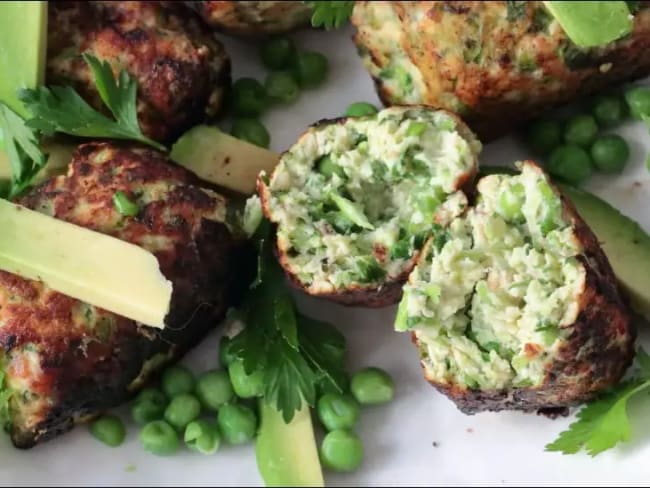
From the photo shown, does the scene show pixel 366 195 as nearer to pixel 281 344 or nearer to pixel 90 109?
pixel 281 344

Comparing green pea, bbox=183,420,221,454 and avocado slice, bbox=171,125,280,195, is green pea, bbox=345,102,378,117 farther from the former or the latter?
green pea, bbox=183,420,221,454

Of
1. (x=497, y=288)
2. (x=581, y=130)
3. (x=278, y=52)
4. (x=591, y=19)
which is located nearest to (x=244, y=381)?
(x=497, y=288)

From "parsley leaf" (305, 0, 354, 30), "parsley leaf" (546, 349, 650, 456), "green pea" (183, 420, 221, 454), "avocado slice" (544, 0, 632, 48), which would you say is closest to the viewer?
"avocado slice" (544, 0, 632, 48)

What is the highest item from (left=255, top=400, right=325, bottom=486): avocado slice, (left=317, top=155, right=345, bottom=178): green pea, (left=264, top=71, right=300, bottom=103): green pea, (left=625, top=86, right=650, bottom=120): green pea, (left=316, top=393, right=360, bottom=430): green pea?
(left=625, top=86, right=650, bottom=120): green pea

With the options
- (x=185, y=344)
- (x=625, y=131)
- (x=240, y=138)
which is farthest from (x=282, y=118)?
(x=625, y=131)

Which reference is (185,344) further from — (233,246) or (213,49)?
(213,49)

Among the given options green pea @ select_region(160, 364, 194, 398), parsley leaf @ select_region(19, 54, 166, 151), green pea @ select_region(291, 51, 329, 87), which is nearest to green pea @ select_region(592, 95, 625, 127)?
green pea @ select_region(291, 51, 329, 87)
